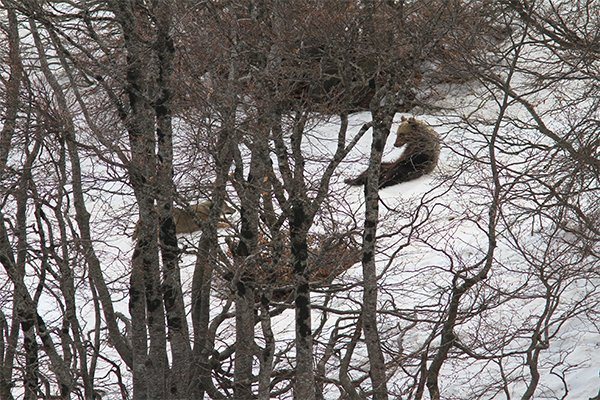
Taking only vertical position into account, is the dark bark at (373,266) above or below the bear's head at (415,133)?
below

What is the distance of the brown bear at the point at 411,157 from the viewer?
1487 cm

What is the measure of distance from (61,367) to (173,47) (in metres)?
3.97

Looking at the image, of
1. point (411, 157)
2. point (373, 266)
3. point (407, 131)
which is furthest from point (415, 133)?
point (373, 266)

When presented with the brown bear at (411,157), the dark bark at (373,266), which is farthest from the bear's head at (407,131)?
the dark bark at (373,266)

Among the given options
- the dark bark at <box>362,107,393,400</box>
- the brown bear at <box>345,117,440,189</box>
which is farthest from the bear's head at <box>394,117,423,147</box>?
the dark bark at <box>362,107,393,400</box>

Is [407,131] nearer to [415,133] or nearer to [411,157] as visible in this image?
[411,157]

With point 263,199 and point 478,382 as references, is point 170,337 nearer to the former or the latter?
point 263,199

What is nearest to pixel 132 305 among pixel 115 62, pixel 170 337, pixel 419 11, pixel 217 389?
pixel 170 337

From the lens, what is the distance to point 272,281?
30.8 ft

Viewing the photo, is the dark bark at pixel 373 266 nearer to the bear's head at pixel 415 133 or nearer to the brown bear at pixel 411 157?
the bear's head at pixel 415 133

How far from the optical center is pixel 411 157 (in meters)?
15.5

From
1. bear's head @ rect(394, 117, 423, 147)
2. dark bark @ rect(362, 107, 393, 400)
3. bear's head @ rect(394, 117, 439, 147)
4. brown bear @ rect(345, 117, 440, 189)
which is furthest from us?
bear's head @ rect(394, 117, 423, 147)

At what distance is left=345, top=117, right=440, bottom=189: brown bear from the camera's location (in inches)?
585

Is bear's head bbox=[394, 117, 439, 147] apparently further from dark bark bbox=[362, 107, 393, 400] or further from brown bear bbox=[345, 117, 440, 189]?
dark bark bbox=[362, 107, 393, 400]
